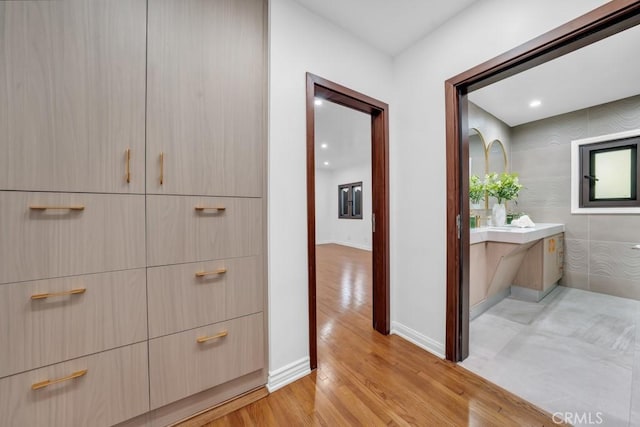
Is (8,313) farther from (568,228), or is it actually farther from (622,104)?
(622,104)

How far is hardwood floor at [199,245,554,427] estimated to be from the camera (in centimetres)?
118

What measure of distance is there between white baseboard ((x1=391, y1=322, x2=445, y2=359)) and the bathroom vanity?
77 cm

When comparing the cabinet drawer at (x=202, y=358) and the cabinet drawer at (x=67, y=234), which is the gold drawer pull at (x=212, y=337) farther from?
the cabinet drawer at (x=67, y=234)

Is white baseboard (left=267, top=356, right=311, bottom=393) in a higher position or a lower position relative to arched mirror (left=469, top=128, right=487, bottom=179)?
lower

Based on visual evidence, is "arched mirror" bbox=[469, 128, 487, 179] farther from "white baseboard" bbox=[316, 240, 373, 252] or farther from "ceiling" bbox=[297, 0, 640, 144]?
"white baseboard" bbox=[316, 240, 373, 252]

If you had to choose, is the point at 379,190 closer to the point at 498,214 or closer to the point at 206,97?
the point at 206,97

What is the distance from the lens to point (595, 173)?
9.87 feet

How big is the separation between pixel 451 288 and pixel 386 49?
2.01m

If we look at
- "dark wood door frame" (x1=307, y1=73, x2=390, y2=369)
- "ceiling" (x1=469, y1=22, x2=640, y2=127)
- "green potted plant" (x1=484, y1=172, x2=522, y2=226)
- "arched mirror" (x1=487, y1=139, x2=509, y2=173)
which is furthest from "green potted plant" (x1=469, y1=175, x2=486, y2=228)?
"dark wood door frame" (x1=307, y1=73, x2=390, y2=369)

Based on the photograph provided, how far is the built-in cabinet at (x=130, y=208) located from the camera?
850 millimetres

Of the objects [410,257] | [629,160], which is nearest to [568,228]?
[629,160]

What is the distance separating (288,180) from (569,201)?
4071 millimetres

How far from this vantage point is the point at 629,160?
9.15 ft

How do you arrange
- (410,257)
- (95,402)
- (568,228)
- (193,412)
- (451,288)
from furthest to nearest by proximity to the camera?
1. (568,228)
2. (410,257)
3. (451,288)
4. (193,412)
5. (95,402)
